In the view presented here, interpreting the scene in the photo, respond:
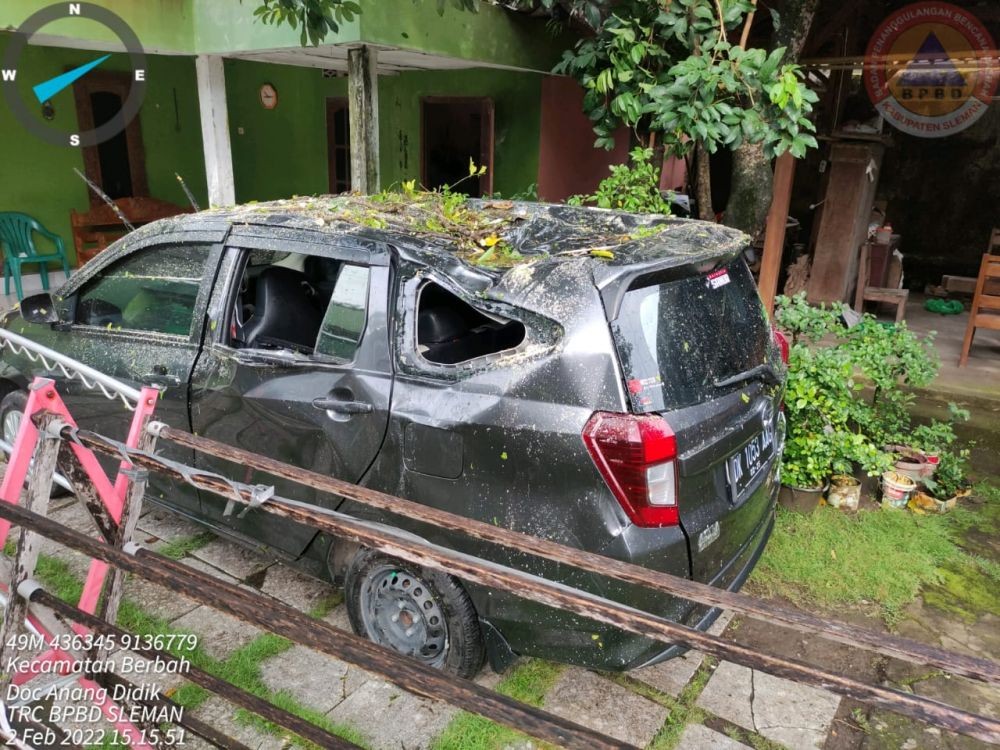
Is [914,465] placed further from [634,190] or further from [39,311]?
[39,311]

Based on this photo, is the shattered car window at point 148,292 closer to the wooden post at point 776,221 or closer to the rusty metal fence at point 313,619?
the rusty metal fence at point 313,619

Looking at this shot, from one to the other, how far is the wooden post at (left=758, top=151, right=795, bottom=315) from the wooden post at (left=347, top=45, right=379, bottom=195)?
368 cm

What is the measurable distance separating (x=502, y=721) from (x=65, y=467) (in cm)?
157

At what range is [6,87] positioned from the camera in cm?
772

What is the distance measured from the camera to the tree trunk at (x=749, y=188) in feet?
17.5

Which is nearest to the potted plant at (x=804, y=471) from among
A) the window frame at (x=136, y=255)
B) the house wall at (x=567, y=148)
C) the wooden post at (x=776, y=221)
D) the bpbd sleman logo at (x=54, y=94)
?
the wooden post at (x=776, y=221)

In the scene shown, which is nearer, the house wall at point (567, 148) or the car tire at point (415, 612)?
the car tire at point (415, 612)

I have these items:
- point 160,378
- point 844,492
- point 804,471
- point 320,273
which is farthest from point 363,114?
point 844,492

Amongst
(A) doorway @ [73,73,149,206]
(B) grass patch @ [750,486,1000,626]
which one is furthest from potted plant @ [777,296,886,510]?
(A) doorway @ [73,73,149,206]

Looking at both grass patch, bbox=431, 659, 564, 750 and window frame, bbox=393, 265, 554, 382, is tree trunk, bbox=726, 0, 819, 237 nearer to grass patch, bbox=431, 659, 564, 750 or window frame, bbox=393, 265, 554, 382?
window frame, bbox=393, 265, 554, 382

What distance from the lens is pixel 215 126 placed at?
6.64 meters

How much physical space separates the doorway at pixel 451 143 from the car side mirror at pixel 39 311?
5.03 meters

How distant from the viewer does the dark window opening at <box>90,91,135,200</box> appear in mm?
8570
